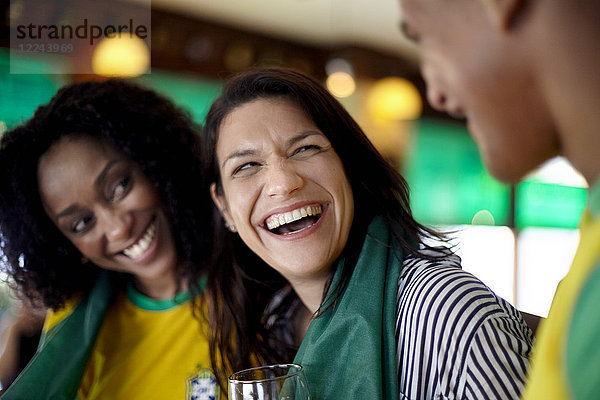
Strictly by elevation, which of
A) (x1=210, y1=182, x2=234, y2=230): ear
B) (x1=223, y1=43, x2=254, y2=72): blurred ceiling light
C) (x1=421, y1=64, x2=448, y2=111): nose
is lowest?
(x1=210, y1=182, x2=234, y2=230): ear

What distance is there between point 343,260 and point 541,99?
849 mm

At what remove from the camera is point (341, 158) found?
1357 mm

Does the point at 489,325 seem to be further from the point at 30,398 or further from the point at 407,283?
the point at 30,398

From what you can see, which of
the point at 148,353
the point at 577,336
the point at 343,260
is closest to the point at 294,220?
the point at 343,260

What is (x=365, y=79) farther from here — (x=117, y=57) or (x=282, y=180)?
(x=282, y=180)

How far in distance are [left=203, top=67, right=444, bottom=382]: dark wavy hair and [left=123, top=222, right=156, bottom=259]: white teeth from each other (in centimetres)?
26

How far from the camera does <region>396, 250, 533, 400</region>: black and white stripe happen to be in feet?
2.96

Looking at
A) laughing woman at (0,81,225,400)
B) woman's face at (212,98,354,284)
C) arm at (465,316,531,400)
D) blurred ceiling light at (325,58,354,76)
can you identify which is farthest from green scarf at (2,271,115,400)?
blurred ceiling light at (325,58,354,76)

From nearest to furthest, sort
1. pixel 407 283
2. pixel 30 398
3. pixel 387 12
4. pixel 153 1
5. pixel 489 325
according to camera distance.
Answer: pixel 489 325
pixel 407 283
pixel 30 398
pixel 153 1
pixel 387 12

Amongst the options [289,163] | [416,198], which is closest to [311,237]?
[289,163]

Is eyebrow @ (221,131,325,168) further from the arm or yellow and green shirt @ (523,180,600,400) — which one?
yellow and green shirt @ (523,180,600,400)

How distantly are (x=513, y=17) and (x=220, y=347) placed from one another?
3.95 feet

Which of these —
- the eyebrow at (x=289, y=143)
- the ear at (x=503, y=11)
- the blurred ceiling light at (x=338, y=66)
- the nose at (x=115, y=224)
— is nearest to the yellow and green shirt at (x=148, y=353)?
the nose at (x=115, y=224)

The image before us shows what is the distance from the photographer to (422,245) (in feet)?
4.26
